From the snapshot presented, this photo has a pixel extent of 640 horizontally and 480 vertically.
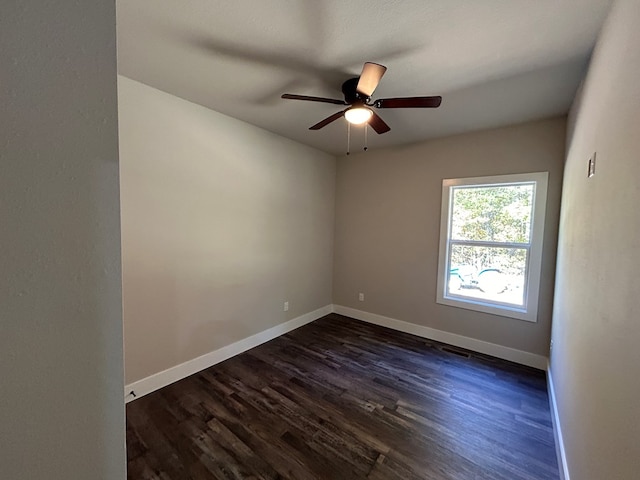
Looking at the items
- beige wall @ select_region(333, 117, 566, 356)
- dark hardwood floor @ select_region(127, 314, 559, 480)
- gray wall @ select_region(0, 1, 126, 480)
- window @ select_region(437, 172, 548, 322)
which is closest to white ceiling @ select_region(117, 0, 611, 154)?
beige wall @ select_region(333, 117, 566, 356)

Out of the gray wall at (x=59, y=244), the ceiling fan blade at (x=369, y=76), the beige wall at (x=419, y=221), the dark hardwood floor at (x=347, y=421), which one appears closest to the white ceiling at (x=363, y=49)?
the ceiling fan blade at (x=369, y=76)

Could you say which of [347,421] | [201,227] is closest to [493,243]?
[347,421]

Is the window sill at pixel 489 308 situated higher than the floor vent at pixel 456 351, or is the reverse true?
the window sill at pixel 489 308

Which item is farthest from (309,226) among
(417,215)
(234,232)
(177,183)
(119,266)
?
(119,266)

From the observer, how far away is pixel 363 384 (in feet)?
8.27

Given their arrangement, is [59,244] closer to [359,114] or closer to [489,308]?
[359,114]

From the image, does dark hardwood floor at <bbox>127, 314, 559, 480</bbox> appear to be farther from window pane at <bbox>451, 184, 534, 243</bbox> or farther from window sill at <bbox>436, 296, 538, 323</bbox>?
window pane at <bbox>451, 184, 534, 243</bbox>

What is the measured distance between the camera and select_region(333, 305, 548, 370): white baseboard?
9.50 feet

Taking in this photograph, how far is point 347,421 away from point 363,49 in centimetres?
261

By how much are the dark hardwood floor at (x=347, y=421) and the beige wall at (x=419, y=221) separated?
1.60ft

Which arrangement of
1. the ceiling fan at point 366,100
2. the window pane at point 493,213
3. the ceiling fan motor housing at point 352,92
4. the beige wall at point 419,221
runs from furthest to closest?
the window pane at point 493,213 → the beige wall at point 419,221 → the ceiling fan motor housing at point 352,92 → the ceiling fan at point 366,100

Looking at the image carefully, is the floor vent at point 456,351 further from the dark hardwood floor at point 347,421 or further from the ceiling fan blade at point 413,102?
the ceiling fan blade at point 413,102

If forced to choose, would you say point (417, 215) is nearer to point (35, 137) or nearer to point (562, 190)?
point (562, 190)

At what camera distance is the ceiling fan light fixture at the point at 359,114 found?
2.10 meters
